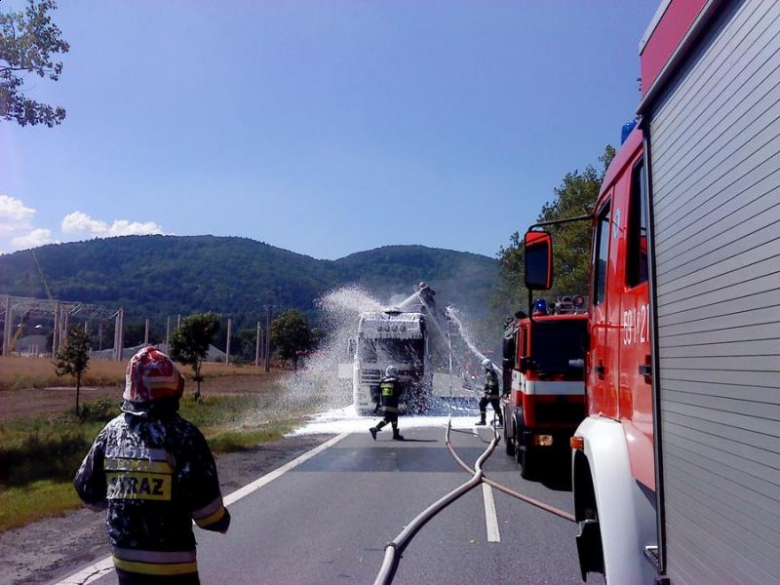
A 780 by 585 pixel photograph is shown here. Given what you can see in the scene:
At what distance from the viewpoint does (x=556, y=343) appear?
38.3 ft

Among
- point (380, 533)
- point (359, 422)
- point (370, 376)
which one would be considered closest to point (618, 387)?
point (380, 533)

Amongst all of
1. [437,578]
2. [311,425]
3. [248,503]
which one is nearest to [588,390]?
[437,578]

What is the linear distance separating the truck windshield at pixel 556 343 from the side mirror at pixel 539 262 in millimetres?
5751

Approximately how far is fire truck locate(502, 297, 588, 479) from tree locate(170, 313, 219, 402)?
19.5 m

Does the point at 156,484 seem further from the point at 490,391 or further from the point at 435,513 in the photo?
the point at 490,391

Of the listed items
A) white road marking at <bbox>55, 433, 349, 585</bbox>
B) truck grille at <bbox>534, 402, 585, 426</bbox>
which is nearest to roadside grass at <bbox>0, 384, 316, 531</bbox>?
white road marking at <bbox>55, 433, 349, 585</bbox>

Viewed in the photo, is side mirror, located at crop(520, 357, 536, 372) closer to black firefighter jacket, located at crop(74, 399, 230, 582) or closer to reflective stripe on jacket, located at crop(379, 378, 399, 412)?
reflective stripe on jacket, located at crop(379, 378, 399, 412)

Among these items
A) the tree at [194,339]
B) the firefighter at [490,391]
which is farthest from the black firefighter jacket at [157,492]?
the tree at [194,339]

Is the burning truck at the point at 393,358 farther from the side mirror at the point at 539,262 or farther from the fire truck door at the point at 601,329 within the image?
the fire truck door at the point at 601,329

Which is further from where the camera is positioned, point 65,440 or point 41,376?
point 41,376

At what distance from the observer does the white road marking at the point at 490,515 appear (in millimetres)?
8225

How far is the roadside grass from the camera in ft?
34.1

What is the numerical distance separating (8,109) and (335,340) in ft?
54.3

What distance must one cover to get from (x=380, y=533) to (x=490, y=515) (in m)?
1.55
